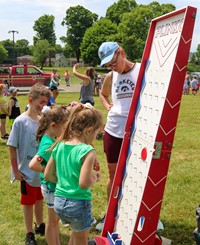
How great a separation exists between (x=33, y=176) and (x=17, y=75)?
77.4 feet

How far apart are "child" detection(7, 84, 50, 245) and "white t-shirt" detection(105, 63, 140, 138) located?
2.26 feet

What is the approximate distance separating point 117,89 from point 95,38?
69.9m

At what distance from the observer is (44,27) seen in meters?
106

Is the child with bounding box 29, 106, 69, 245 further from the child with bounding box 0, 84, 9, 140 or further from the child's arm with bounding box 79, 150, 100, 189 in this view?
the child with bounding box 0, 84, 9, 140

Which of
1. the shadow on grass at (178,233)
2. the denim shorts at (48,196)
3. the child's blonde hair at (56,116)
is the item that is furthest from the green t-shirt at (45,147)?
the shadow on grass at (178,233)

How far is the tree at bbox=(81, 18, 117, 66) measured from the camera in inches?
2776

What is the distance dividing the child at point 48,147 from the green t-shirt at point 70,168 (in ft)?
1.10

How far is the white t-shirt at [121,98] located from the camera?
3.68 meters

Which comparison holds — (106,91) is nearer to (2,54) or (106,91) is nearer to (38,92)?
(38,92)

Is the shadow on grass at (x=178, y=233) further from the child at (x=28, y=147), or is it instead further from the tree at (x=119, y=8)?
the tree at (x=119, y=8)

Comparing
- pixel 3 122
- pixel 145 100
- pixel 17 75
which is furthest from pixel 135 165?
pixel 17 75

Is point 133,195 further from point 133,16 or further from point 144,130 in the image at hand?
point 133,16

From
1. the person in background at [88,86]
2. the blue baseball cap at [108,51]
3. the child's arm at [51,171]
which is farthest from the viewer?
the person in background at [88,86]

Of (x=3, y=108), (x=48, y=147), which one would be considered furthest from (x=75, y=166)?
(x=3, y=108)
